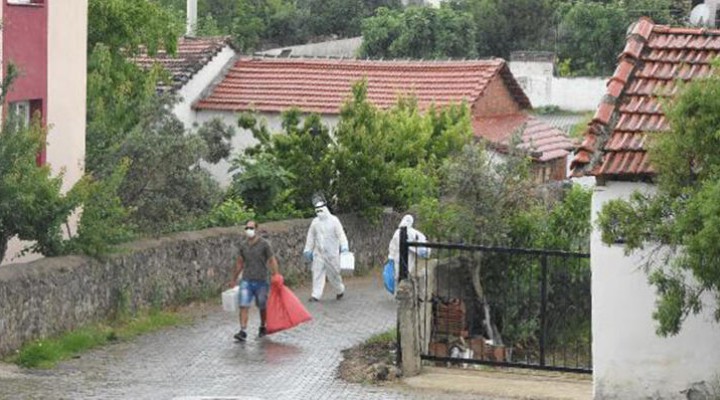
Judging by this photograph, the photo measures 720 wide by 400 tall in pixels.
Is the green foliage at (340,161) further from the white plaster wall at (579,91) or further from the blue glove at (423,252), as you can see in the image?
the white plaster wall at (579,91)

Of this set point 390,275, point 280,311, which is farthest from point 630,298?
point 390,275

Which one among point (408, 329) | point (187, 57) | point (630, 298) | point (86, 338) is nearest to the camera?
point (630, 298)

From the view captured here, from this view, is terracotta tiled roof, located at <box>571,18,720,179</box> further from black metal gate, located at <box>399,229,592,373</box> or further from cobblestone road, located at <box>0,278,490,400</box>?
cobblestone road, located at <box>0,278,490,400</box>

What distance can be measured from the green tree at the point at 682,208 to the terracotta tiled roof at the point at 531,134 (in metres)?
20.3

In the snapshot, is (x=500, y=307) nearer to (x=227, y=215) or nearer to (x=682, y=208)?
(x=227, y=215)

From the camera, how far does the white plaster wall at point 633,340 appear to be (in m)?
18.4

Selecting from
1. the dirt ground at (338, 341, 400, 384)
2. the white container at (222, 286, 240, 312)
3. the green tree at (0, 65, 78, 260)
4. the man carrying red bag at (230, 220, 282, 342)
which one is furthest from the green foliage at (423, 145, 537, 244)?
the green tree at (0, 65, 78, 260)

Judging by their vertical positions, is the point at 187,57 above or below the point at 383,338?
above

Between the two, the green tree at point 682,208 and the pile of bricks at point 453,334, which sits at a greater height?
the green tree at point 682,208

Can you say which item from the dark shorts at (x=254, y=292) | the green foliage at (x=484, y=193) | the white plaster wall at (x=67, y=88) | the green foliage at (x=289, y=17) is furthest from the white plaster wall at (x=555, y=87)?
the dark shorts at (x=254, y=292)

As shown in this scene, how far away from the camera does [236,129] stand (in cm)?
3853

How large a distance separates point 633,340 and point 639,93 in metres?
2.59

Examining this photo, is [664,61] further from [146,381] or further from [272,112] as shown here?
[272,112]

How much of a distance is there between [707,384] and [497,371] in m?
4.08
